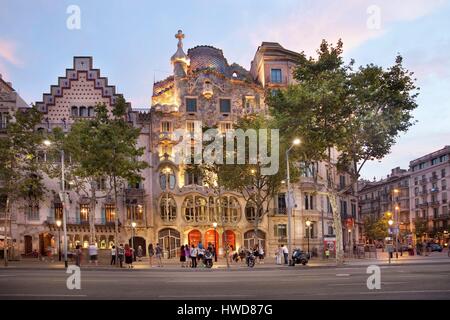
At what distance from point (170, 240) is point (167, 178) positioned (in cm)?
717

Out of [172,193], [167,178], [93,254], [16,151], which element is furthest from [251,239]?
[16,151]

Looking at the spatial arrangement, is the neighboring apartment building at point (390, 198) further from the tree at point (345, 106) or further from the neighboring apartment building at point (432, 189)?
the tree at point (345, 106)

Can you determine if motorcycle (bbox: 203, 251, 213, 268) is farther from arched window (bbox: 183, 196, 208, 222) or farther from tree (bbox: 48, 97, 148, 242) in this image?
arched window (bbox: 183, 196, 208, 222)

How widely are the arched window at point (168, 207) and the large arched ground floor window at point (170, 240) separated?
5.17 ft

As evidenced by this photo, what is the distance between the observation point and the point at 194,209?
5778 centimetres

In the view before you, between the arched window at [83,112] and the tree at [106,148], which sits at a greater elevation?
the arched window at [83,112]

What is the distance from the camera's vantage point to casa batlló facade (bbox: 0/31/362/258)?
55.3 meters

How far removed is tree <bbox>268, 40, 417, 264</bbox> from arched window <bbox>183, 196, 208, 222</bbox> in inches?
864

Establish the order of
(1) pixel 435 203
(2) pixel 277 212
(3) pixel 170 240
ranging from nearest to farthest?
(3) pixel 170 240
(2) pixel 277 212
(1) pixel 435 203

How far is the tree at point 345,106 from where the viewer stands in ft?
119

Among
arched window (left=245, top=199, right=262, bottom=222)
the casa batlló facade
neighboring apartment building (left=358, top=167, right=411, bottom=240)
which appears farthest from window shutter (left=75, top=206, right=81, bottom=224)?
neighboring apartment building (left=358, top=167, right=411, bottom=240)

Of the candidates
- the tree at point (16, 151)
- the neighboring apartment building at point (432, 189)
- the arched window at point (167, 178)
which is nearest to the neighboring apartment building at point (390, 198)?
the neighboring apartment building at point (432, 189)

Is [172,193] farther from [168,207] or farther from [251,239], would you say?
[251,239]
